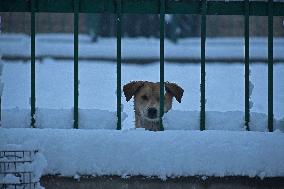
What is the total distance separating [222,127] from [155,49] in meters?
11.7

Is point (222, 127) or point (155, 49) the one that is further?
point (155, 49)

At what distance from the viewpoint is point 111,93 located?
11164 mm

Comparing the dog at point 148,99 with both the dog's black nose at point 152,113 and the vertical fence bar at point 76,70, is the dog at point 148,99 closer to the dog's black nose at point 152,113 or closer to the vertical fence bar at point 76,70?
the dog's black nose at point 152,113

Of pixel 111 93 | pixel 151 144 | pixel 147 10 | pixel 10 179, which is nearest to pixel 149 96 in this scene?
pixel 147 10

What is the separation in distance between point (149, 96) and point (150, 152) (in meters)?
2.21

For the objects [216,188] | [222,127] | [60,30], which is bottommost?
[216,188]

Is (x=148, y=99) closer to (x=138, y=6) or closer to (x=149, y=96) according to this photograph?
(x=149, y=96)

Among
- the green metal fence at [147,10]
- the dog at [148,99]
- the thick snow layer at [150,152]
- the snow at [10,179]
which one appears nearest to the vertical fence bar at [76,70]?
the green metal fence at [147,10]

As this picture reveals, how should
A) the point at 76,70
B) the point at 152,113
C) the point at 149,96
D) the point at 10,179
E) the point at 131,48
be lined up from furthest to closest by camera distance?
the point at 131,48 → the point at 149,96 → the point at 152,113 → the point at 76,70 → the point at 10,179

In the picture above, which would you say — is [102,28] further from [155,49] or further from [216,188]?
[216,188]

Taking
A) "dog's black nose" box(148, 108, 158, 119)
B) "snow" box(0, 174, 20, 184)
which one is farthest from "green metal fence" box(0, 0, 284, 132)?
"dog's black nose" box(148, 108, 158, 119)

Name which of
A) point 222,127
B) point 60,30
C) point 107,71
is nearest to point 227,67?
point 107,71

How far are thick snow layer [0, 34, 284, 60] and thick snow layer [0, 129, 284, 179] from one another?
11687 millimetres

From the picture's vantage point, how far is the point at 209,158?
3568 mm
